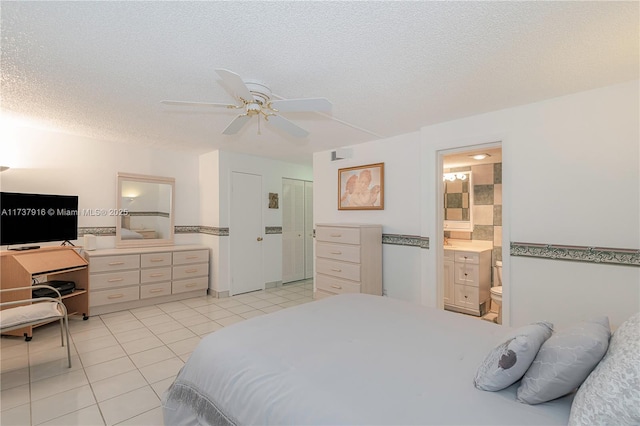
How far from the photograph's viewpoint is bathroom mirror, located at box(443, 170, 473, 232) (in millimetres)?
4602

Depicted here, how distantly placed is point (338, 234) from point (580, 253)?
7.76ft

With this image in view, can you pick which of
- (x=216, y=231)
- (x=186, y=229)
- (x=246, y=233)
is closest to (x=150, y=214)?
(x=186, y=229)

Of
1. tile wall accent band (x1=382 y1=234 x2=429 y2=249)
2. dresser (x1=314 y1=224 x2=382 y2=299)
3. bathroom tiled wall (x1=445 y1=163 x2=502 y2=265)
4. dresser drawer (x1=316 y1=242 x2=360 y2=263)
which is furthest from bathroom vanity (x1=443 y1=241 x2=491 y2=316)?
dresser drawer (x1=316 y1=242 x2=360 y2=263)

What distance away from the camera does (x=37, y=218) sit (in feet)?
11.7

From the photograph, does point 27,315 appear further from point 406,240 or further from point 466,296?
point 466,296

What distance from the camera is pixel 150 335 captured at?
3.29 meters

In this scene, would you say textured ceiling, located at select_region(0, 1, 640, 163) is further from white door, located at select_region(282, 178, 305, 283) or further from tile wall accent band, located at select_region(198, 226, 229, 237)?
white door, located at select_region(282, 178, 305, 283)

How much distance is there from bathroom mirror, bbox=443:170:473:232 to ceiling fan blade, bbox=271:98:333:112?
3.34m

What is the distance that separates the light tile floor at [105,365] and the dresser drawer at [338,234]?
132cm

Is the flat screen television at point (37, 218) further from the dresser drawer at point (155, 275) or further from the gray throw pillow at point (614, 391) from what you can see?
the gray throw pillow at point (614, 391)

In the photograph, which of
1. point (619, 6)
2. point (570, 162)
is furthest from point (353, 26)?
point (570, 162)

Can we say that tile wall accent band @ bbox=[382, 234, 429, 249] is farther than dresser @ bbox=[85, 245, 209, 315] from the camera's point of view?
No

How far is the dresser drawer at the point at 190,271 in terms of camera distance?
15.0 feet

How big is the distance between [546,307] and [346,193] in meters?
2.67
